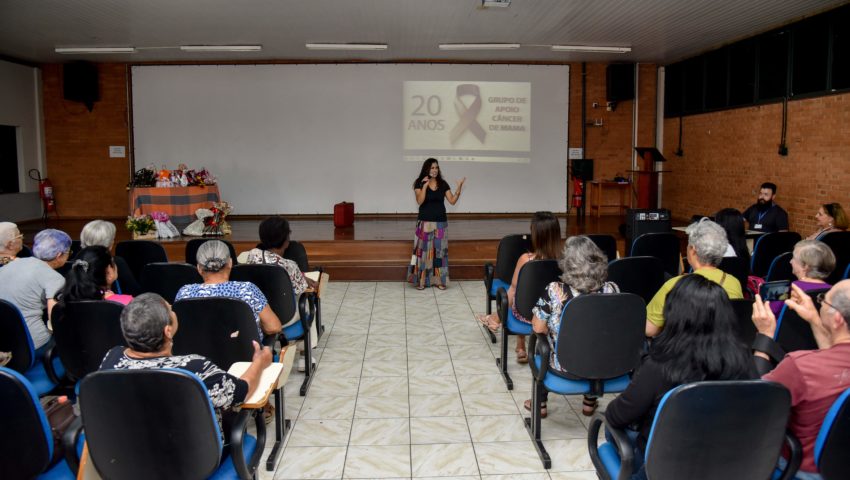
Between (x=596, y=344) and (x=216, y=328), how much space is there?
1.79 m

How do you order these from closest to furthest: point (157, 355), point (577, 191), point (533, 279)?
point (157, 355) < point (533, 279) < point (577, 191)

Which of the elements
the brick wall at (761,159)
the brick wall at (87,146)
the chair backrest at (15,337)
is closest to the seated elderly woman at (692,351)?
the chair backrest at (15,337)

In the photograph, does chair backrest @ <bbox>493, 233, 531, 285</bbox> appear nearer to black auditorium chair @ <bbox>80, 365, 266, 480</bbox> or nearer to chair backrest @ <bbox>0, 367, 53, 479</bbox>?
black auditorium chair @ <bbox>80, 365, 266, 480</bbox>

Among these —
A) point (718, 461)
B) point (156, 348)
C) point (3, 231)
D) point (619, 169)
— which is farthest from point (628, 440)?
point (619, 169)

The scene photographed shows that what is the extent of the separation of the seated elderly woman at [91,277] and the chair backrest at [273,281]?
80 centimetres

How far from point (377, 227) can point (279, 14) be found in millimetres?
3650

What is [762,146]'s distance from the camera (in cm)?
906

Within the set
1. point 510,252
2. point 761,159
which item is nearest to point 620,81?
point 761,159

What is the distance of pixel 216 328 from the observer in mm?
2965

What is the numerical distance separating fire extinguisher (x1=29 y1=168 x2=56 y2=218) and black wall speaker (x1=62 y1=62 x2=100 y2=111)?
5.19ft

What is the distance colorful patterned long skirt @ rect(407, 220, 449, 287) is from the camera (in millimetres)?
7059

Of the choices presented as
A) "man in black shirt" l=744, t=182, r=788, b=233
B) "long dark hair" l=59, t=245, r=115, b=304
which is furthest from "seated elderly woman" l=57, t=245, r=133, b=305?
"man in black shirt" l=744, t=182, r=788, b=233

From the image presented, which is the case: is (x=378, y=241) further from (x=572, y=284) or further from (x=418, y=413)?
(x=572, y=284)

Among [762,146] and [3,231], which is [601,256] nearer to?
[3,231]
